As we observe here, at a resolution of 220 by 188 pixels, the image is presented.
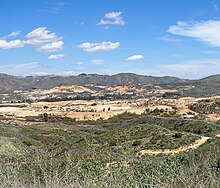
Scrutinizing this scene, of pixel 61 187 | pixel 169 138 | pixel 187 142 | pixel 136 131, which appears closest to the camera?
pixel 61 187

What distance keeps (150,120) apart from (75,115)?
132 feet

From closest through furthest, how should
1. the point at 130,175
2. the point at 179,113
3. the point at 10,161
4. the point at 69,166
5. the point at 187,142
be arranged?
the point at 130,175 → the point at 69,166 → the point at 10,161 → the point at 187,142 → the point at 179,113

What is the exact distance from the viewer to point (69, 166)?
6.43 metres

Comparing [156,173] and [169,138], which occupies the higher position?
[156,173]

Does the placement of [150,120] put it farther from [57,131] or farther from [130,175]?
[130,175]

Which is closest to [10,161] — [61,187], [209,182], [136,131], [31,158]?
[31,158]

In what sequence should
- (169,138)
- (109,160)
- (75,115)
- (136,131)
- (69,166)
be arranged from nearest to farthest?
(69,166) < (109,160) < (169,138) < (136,131) < (75,115)

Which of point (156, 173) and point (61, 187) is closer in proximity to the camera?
point (61, 187)

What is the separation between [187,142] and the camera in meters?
34.2

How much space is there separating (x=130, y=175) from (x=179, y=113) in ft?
277

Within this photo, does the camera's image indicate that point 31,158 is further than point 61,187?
Yes

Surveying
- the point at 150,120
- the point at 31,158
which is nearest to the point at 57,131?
the point at 150,120

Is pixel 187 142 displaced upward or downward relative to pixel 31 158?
downward

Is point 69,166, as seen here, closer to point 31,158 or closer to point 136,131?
point 31,158
